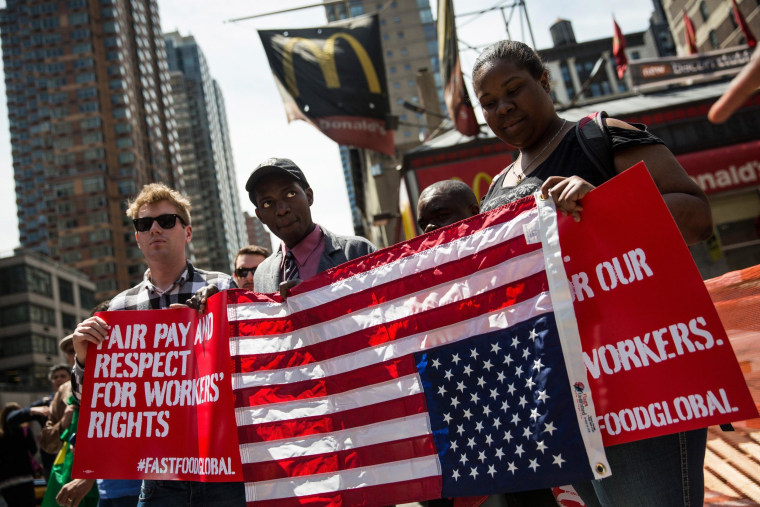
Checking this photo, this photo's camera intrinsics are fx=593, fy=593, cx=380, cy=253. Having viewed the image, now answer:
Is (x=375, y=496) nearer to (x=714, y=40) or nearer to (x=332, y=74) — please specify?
(x=332, y=74)

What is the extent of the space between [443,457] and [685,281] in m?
1.24

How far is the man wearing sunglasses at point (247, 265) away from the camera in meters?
6.12

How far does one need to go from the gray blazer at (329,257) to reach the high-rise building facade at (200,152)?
485 ft

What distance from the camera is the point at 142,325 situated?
3508mm

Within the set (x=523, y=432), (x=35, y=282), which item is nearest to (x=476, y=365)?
(x=523, y=432)

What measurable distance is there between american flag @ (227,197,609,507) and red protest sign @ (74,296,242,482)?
17 cm

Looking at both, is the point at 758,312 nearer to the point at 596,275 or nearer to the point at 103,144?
the point at 596,275

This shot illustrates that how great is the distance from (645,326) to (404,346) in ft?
3.64

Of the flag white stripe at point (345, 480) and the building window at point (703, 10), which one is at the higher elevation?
the building window at point (703, 10)

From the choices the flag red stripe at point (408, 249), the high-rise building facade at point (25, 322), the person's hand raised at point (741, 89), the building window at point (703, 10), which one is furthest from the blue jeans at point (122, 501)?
the high-rise building facade at point (25, 322)

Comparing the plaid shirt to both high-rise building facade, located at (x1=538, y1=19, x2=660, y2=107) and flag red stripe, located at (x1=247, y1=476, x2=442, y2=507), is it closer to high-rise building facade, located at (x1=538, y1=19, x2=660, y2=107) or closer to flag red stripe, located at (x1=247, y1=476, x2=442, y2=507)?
flag red stripe, located at (x1=247, y1=476, x2=442, y2=507)

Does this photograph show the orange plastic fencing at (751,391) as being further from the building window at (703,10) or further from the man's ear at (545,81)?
the building window at (703,10)

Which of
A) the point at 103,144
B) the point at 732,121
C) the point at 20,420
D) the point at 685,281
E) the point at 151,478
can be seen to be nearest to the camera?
the point at 685,281

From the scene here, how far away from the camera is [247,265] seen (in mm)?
6180
